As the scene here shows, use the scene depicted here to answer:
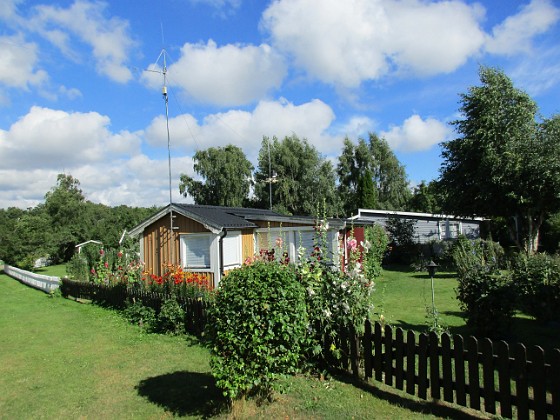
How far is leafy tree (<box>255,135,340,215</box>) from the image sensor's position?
1428 inches

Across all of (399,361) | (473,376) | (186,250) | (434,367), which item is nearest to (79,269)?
(186,250)

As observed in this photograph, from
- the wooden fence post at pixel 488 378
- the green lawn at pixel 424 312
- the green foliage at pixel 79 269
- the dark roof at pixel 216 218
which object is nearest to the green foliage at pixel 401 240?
the green lawn at pixel 424 312

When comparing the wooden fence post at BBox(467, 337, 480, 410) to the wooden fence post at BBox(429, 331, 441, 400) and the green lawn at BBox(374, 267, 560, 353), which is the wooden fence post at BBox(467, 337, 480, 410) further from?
the green lawn at BBox(374, 267, 560, 353)

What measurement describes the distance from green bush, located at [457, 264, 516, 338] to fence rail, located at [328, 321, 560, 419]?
1.95m

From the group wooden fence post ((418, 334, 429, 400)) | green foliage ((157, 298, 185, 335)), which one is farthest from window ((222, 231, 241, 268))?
wooden fence post ((418, 334, 429, 400))

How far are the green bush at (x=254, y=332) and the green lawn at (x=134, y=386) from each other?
51cm

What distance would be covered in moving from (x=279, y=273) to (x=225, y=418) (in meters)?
1.70

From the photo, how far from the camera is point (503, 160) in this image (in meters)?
18.2

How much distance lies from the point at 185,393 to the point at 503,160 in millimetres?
18559

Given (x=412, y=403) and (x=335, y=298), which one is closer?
(x=412, y=403)

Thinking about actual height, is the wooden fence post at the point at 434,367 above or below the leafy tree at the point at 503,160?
below

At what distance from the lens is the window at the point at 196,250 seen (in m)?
13.9

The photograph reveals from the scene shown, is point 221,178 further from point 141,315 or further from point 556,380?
point 556,380

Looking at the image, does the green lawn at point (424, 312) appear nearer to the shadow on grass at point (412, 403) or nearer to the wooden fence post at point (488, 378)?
the shadow on grass at point (412, 403)
